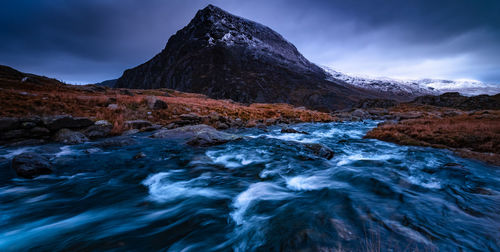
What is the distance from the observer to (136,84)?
17550cm

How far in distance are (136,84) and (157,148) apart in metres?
199

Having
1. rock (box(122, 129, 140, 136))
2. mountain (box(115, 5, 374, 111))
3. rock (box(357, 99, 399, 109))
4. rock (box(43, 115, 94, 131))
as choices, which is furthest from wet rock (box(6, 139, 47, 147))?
mountain (box(115, 5, 374, 111))

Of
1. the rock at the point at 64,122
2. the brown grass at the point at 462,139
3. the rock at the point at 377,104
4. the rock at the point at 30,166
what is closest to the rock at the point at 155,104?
the rock at the point at 64,122

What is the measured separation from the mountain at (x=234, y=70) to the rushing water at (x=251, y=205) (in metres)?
89.8

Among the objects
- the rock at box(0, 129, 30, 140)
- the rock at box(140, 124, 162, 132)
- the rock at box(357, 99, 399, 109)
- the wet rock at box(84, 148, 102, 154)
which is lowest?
the wet rock at box(84, 148, 102, 154)

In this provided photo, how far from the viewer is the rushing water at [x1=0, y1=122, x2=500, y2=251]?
2836mm

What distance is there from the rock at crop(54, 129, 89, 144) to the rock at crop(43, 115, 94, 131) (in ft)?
1.36

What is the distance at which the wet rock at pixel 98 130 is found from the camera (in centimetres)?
1047

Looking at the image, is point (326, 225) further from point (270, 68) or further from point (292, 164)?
point (270, 68)

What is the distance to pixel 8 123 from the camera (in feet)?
28.0

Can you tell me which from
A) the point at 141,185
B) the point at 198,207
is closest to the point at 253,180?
the point at 198,207

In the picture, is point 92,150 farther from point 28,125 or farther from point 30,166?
point 28,125

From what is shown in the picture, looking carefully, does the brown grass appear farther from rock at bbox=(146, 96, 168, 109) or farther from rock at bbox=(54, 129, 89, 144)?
rock at bbox=(146, 96, 168, 109)

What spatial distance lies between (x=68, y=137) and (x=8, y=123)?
2.29 metres
